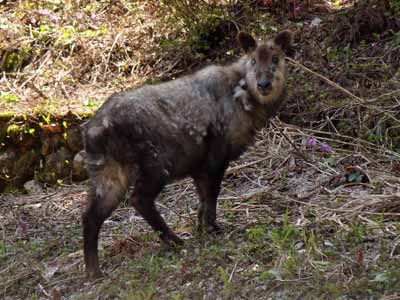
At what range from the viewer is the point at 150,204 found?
5.74 meters

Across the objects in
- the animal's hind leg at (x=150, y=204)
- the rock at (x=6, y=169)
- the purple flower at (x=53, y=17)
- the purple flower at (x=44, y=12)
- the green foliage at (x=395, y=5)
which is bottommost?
the rock at (x=6, y=169)

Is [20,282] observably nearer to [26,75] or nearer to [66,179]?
[66,179]

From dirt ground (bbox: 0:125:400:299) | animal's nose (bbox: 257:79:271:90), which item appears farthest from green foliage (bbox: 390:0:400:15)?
animal's nose (bbox: 257:79:271:90)

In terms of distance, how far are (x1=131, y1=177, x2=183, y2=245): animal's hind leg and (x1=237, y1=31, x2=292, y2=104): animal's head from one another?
1053 mm

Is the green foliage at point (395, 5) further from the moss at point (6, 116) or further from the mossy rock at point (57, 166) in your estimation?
the moss at point (6, 116)

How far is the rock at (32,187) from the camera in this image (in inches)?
326

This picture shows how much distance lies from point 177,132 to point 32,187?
10.2 feet

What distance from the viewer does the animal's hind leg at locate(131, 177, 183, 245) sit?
222 inches

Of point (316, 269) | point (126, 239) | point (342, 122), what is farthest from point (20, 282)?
point (342, 122)

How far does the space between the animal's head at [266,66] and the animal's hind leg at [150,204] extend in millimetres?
1053

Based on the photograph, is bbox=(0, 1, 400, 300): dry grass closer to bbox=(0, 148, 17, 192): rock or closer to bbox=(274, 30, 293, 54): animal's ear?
bbox=(0, 148, 17, 192): rock

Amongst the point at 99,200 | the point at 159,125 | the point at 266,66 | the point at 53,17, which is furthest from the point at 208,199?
the point at 53,17

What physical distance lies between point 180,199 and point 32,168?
81.6 inches

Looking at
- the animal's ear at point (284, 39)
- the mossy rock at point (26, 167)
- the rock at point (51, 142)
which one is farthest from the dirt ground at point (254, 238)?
the animal's ear at point (284, 39)
